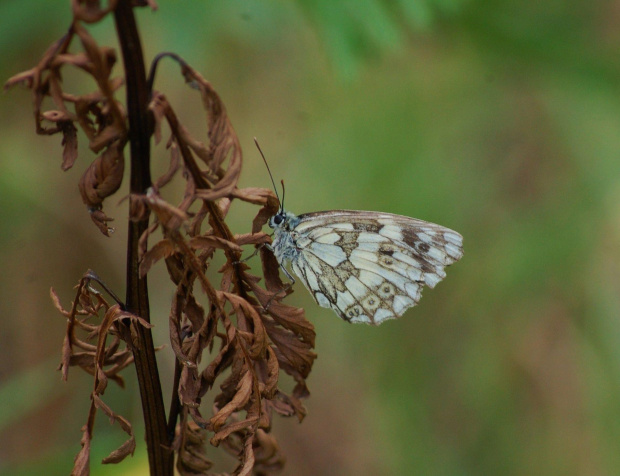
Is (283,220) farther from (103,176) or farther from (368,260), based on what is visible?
(103,176)

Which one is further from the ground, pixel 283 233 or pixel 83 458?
pixel 283 233

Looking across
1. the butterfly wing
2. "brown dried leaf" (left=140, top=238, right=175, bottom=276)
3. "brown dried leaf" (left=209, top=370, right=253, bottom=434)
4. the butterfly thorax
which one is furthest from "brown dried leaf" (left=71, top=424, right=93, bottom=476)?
the butterfly wing

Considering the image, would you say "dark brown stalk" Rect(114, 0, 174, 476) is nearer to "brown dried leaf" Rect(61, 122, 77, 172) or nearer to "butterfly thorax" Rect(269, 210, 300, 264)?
"brown dried leaf" Rect(61, 122, 77, 172)

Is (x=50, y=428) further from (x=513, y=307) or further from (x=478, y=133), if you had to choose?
(x=478, y=133)

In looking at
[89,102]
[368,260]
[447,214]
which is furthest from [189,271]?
[447,214]

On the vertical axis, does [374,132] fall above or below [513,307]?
above

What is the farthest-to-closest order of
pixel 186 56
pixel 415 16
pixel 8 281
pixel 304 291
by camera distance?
1. pixel 304 291
2. pixel 8 281
3. pixel 415 16
4. pixel 186 56

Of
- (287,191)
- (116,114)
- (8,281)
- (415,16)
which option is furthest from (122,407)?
(116,114)
